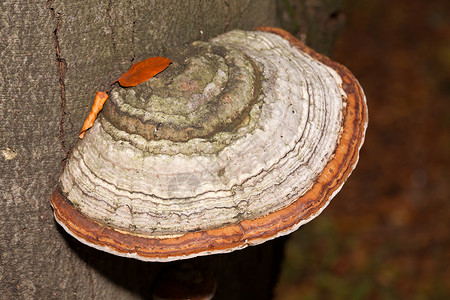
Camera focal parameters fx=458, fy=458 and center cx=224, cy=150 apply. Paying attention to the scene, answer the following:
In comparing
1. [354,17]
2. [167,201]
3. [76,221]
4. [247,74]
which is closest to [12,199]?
[76,221]

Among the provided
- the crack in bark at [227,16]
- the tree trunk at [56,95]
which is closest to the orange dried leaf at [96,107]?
the tree trunk at [56,95]

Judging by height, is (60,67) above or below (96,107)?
above

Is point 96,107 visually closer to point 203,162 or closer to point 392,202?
point 203,162

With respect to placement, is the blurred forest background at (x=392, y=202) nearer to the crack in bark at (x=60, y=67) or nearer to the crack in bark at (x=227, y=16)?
the crack in bark at (x=227, y=16)

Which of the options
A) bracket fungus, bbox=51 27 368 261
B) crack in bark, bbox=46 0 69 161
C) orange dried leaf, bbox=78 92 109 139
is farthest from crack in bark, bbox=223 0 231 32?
crack in bark, bbox=46 0 69 161

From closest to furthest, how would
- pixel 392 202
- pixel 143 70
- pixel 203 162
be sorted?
1. pixel 203 162
2. pixel 143 70
3. pixel 392 202

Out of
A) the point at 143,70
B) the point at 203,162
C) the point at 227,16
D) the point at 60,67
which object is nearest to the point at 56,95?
the point at 60,67

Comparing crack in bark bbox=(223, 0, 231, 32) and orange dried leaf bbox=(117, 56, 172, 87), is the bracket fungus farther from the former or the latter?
crack in bark bbox=(223, 0, 231, 32)

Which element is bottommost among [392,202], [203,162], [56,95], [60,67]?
[392,202]
